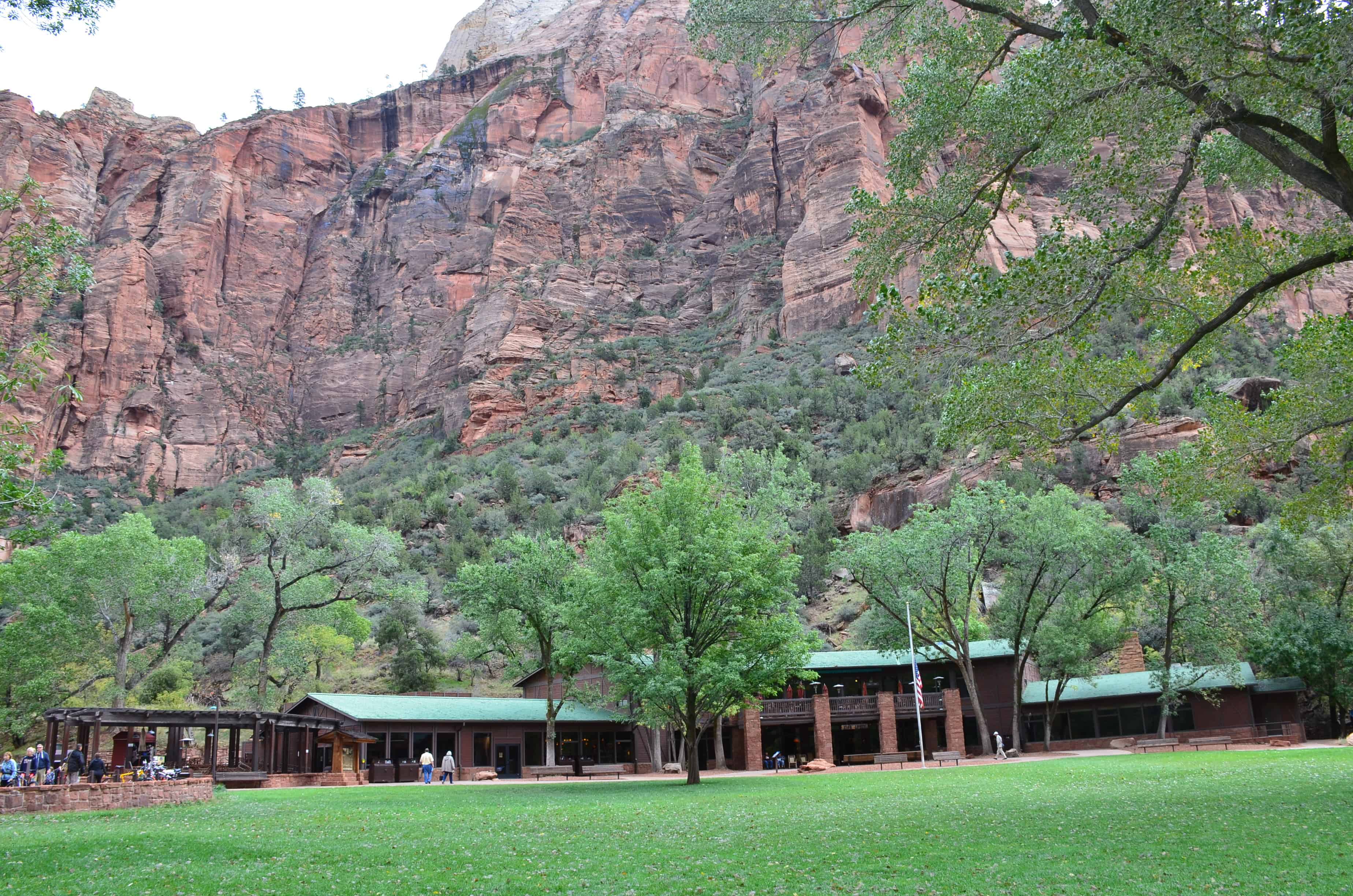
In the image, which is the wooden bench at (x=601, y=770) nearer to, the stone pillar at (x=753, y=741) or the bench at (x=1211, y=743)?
the stone pillar at (x=753, y=741)

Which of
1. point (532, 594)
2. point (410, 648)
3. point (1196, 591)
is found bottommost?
point (410, 648)

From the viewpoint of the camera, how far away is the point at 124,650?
4288 cm

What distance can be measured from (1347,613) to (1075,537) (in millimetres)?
13282

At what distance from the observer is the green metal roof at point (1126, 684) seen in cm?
4038

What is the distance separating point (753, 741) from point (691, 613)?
16.2 metres

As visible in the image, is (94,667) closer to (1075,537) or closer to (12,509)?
(12,509)

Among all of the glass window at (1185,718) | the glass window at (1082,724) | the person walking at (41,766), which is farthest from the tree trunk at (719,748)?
the person walking at (41,766)

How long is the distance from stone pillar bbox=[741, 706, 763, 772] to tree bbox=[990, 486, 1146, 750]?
11.1m

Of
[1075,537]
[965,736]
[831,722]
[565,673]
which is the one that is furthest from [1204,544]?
[565,673]

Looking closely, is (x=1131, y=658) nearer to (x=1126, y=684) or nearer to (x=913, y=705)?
(x=1126, y=684)

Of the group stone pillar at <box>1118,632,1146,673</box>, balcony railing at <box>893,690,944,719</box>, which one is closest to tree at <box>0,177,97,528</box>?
balcony railing at <box>893,690,944,719</box>

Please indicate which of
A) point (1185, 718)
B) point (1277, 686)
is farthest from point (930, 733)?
point (1277, 686)

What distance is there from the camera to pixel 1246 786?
17719mm

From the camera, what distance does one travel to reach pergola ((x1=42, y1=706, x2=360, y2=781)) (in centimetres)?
2825
